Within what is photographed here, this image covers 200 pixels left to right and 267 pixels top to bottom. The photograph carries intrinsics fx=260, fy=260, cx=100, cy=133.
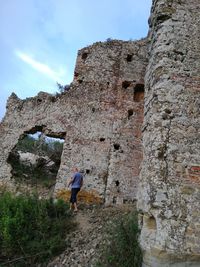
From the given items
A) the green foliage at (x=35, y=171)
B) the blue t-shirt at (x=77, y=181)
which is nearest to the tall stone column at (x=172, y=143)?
the blue t-shirt at (x=77, y=181)

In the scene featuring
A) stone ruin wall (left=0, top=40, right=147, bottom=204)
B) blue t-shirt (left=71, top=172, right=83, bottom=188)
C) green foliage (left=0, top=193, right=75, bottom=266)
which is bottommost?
green foliage (left=0, top=193, right=75, bottom=266)

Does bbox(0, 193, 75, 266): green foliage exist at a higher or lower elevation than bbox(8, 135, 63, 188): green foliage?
lower

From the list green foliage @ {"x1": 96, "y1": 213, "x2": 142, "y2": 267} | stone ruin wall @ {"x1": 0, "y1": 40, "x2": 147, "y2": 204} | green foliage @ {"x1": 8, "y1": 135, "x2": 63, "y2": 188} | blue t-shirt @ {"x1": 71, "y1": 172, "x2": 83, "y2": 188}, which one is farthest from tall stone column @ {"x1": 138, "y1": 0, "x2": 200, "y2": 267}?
green foliage @ {"x1": 8, "y1": 135, "x2": 63, "y2": 188}

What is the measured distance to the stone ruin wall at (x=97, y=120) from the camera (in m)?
8.83

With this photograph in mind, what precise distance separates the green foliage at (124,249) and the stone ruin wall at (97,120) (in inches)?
167

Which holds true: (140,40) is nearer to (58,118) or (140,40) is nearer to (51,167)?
(58,118)

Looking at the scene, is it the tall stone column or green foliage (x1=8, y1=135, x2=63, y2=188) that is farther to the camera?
green foliage (x1=8, y1=135, x2=63, y2=188)

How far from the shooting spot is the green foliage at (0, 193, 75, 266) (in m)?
5.12

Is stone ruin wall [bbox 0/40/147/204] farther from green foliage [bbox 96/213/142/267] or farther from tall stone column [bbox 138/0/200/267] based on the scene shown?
tall stone column [bbox 138/0/200/267]

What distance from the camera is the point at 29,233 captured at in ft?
18.0

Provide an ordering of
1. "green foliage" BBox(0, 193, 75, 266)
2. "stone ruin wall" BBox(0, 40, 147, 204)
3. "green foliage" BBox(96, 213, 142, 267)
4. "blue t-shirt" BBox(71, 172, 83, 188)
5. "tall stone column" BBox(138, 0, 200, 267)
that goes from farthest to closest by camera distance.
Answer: "stone ruin wall" BBox(0, 40, 147, 204)
"blue t-shirt" BBox(71, 172, 83, 188)
"green foliage" BBox(0, 193, 75, 266)
"green foliage" BBox(96, 213, 142, 267)
"tall stone column" BBox(138, 0, 200, 267)

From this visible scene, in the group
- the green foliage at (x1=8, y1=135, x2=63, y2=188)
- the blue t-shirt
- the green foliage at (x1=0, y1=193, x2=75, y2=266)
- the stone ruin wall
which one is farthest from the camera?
the green foliage at (x1=8, y1=135, x2=63, y2=188)

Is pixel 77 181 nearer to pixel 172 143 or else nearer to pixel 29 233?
pixel 29 233

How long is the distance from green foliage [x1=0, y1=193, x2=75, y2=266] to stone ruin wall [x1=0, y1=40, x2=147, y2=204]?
106 inches
